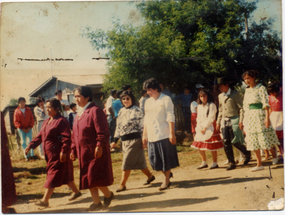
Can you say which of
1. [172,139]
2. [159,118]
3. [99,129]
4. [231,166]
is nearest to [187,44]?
[159,118]

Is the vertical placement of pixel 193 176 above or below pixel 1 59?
below

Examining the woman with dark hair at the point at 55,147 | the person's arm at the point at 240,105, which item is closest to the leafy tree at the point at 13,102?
the woman with dark hair at the point at 55,147

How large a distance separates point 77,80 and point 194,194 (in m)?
2.35

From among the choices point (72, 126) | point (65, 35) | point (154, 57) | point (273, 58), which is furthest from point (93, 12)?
point (273, 58)

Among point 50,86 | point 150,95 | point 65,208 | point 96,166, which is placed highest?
point 50,86

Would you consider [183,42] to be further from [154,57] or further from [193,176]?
[193,176]

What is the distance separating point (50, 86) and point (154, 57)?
1.58 meters

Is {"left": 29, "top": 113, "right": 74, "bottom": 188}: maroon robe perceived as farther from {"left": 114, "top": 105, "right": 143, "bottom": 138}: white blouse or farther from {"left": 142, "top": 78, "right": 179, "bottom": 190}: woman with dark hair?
{"left": 142, "top": 78, "right": 179, "bottom": 190}: woman with dark hair

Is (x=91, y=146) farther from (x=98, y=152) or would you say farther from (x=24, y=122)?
(x=24, y=122)

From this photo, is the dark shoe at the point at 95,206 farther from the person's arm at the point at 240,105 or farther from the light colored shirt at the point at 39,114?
the person's arm at the point at 240,105

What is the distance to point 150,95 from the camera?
3.95m

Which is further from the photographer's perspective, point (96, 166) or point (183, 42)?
point (183, 42)

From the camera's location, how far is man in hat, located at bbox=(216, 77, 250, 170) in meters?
4.32

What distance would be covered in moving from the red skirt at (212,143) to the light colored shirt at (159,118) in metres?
0.61
